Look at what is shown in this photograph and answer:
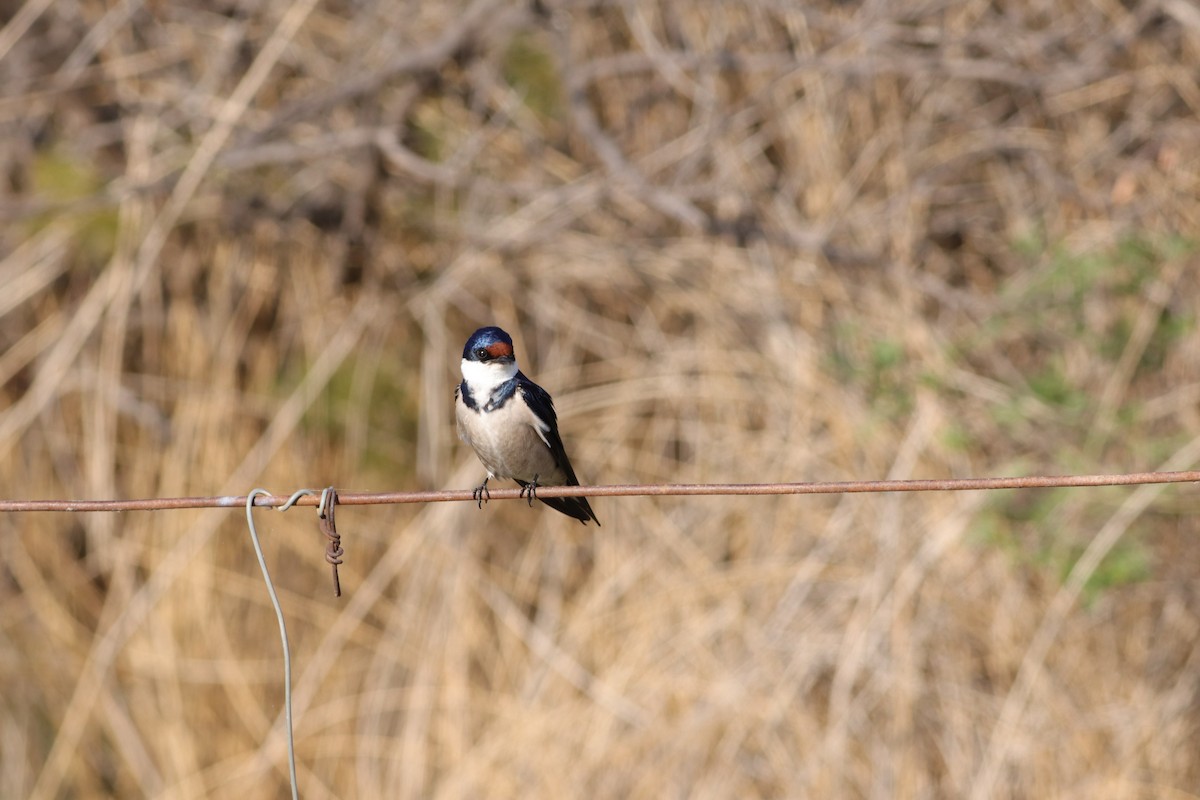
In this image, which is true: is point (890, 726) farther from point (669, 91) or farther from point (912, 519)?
point (669, 91)

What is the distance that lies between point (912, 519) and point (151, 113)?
2767 millimetres

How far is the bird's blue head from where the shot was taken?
297cm

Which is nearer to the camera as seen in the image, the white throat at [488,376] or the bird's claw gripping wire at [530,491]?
the bird's claw gripping wire at [530,491]

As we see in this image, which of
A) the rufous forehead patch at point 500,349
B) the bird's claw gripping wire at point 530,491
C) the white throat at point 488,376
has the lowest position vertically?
the bird's claw gripping wire at point 530,491

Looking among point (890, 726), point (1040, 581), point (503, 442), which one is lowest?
point (890, 726)

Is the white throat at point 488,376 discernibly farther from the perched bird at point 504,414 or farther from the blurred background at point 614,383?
the blurred background at point 614,383

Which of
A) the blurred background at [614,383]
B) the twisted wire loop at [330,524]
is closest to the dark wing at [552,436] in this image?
the twisted wire loop at [330,524]

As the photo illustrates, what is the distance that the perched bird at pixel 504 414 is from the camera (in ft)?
9.75

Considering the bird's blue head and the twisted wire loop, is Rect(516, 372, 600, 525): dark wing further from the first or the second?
the twisted wire loop

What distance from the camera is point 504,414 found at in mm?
2969

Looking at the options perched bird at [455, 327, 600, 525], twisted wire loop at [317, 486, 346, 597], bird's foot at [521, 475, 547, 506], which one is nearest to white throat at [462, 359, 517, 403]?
perched bird at [455, 327, 600, 525]

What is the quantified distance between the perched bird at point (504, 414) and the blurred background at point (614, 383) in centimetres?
133

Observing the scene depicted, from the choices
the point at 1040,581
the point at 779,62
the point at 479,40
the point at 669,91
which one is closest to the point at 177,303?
the point at 479,40

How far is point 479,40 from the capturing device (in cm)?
479
